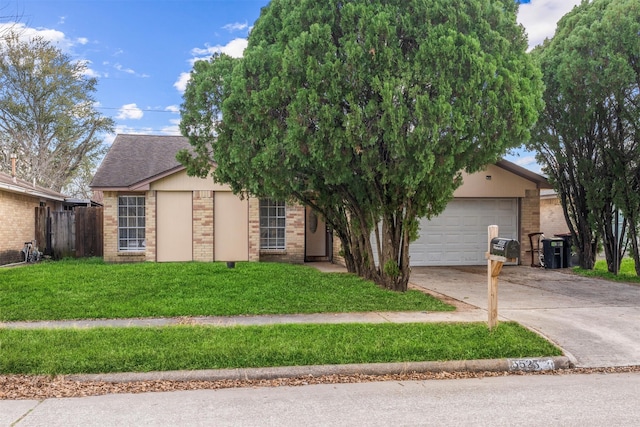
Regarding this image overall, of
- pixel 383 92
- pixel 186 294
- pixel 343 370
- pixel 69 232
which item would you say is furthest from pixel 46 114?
pixel 343 370

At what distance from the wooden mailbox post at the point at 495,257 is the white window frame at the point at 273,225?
32.4 feet

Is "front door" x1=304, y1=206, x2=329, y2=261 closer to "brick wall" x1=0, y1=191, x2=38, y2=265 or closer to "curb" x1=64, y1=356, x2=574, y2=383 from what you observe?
"brick wall" x1=0, y1=191, x2=38, y2=265

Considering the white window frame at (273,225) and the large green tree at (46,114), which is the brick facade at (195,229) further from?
the large green tree at (46,114)

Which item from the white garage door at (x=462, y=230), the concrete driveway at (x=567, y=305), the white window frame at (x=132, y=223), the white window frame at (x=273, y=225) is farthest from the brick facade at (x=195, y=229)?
the concrete driveway at (x=567, y=305)

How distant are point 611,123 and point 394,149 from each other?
8.18 meters

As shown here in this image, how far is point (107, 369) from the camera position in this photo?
525cm

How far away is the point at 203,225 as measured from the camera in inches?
611

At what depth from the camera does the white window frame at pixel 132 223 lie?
51.4ft

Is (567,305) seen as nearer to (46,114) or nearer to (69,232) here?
(69,232)

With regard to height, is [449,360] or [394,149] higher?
[394,149]

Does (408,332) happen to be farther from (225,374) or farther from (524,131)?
(524,131)

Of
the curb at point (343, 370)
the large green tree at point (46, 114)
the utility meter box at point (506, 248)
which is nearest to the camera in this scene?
the curb at point (343, 370)

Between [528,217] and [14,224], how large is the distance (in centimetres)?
1594

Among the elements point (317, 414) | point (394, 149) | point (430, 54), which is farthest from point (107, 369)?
point (430, 54)
